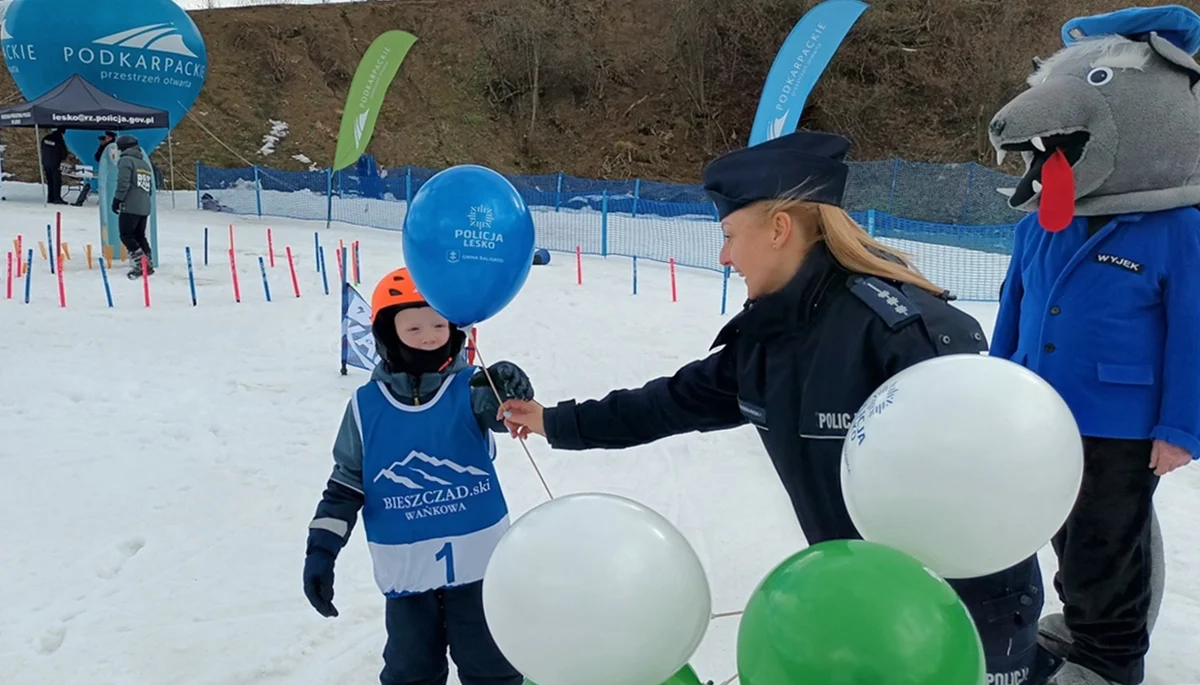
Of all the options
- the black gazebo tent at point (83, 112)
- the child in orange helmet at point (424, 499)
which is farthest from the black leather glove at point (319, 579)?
the black gazebo tent at point (83, 112)

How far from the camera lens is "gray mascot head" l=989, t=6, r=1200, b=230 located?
2.53 m

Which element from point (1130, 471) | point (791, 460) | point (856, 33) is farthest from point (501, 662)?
point (856, 33)

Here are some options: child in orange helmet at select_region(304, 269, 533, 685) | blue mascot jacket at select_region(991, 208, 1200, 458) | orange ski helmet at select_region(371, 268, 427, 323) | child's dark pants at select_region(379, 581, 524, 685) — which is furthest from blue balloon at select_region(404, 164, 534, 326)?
blue mascot jacket at select_region(991, 208, 1200, 458)

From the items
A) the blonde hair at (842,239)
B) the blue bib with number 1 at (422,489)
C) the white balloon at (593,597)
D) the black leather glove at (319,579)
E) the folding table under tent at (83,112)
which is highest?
the folding table under tent at (83,112)

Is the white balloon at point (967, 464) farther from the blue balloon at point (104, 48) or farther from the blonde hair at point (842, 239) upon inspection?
the blue balloon at point (104, 48)

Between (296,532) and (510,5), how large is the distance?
109ft

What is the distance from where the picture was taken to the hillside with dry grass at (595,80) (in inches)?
1174

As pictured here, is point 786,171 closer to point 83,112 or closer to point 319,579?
point 319,579

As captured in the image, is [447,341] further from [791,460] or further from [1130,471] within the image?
[1130,471]

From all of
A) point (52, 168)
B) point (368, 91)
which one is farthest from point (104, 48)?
point (368, 91)

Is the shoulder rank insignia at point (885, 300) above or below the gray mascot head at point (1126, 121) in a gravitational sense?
below

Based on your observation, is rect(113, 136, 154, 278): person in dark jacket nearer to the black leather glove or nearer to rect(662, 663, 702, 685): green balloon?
the black leather glove

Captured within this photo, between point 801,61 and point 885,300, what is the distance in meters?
7.62

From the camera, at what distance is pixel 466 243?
264cm
